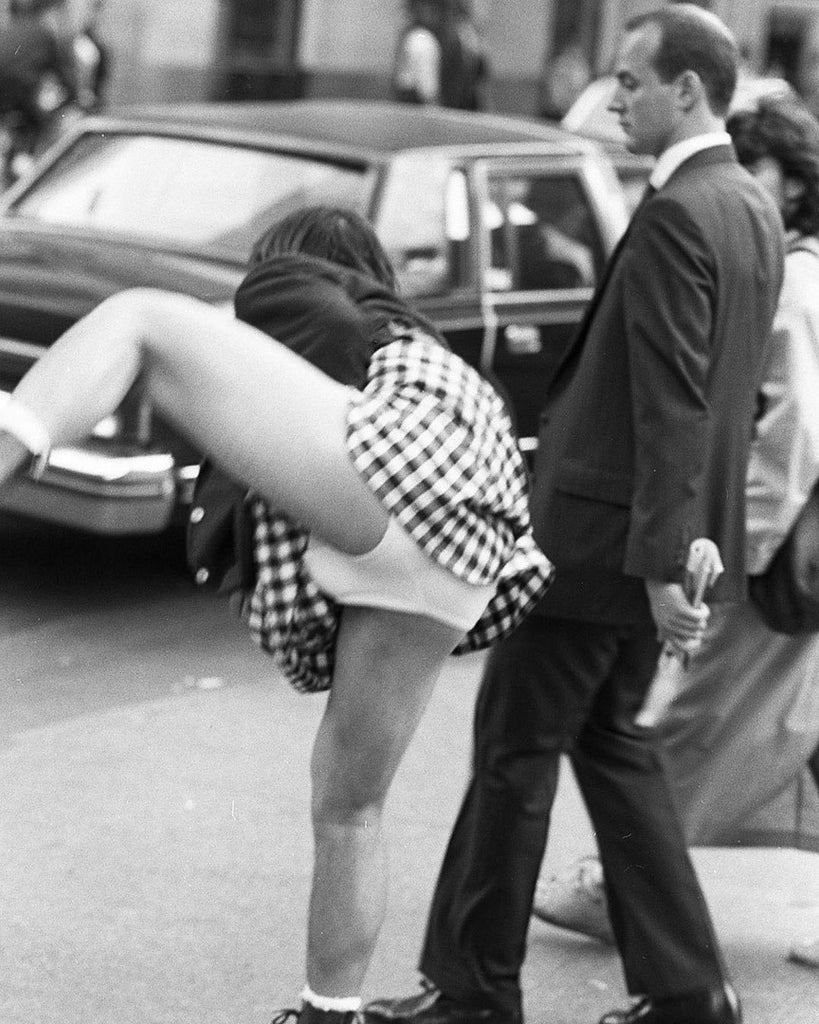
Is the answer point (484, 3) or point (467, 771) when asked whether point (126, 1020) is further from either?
point (484, 3)

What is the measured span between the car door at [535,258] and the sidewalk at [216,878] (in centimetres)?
194

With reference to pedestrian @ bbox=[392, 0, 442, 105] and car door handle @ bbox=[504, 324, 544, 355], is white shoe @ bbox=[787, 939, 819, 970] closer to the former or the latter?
car door handle @ bbox=[504, 324, 544, 355]

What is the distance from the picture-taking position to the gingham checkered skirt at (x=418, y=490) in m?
3.08

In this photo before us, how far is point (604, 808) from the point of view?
13.0 feet

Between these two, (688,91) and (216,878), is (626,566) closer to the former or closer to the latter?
(688,91)

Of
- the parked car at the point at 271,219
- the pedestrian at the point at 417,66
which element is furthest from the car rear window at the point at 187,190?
the pedestrian at the point at 417,66

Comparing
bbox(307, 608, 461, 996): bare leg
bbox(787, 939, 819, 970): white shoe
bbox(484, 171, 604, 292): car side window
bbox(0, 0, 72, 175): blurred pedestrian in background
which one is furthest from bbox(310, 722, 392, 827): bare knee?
bbox(0, 0, 72, 175): blurred pedestrian in background

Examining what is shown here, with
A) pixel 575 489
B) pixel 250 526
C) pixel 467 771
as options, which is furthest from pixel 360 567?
pixel 467 771

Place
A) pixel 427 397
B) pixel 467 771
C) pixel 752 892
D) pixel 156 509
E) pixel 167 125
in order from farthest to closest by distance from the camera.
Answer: pixel 167 125
pixel 156 509
pixel 467 771
pixel 752 892
pixel 427 397

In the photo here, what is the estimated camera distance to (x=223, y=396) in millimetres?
2869

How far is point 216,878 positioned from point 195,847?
0.18 m

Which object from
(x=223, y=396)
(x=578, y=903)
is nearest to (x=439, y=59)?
(x=578, y=903)

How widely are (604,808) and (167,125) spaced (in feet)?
15.3

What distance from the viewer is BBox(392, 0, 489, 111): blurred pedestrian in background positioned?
17.8m
